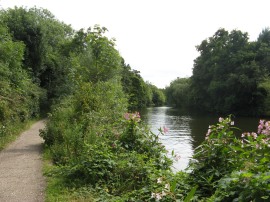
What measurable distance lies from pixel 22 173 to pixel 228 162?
18.4ft

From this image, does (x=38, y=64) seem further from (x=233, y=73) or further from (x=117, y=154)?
(x=233, y=73)

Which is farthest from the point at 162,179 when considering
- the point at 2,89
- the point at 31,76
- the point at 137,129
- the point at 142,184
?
the point at 31,76

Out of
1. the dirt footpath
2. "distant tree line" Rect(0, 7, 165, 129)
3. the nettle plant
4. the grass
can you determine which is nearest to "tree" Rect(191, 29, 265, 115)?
"distant tree line" Rect(0, 7, 165, 129)

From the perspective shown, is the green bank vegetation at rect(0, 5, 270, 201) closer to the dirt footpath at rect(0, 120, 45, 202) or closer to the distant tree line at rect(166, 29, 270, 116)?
the dirt footpath at rect(0, 120, 45, 202)

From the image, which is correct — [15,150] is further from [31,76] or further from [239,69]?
[239,69]

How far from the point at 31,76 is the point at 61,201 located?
847 inches

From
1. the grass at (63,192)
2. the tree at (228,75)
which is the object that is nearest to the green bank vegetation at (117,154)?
the grass at (63,192)

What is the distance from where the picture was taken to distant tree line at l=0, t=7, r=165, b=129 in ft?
52.9

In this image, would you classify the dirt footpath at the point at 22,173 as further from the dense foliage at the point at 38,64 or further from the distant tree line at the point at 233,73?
the distant tree line at the point at 233,73

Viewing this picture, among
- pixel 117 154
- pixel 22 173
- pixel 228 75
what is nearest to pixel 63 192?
pixel 117 154

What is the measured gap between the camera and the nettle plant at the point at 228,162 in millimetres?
3748

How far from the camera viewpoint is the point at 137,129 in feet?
25.7

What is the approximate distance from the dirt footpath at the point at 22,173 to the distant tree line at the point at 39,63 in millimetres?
2016

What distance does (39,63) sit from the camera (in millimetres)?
25719
